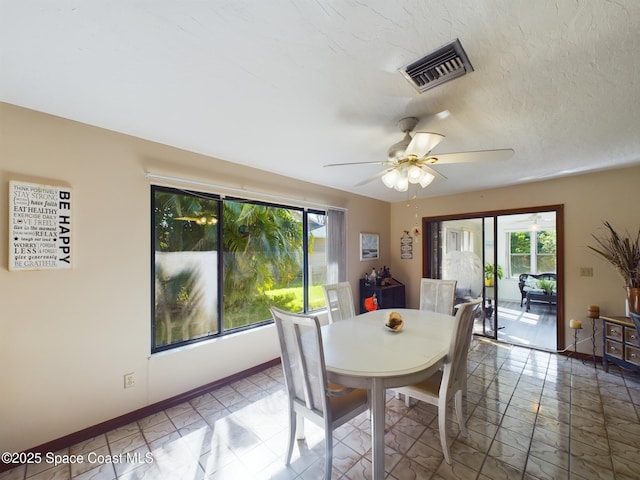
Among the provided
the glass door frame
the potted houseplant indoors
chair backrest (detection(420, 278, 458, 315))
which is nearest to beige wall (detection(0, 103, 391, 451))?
chair backrest (detection(420, 278, 458, 315))

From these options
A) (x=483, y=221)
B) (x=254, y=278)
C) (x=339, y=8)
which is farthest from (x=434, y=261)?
(x=339, y=8)

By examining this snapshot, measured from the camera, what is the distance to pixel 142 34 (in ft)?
3.75

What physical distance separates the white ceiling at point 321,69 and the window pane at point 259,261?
1.01 m

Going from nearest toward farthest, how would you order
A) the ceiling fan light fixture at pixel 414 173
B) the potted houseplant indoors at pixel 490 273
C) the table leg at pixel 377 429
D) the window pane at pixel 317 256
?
the table leg at pixel 377 429 → the ceiling fan light fixture at pixel 414 173 → the window pane at pixel 317 256 → the potted houseplant indoors at pixel 490 273

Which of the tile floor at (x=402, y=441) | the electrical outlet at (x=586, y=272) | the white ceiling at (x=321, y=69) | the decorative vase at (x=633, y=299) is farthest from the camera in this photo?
the electrical outlet at (x=586, y=272)

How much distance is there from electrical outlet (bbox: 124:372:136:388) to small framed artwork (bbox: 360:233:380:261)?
341cm

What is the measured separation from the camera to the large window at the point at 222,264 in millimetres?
2441

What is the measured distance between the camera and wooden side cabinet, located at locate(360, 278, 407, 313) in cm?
430

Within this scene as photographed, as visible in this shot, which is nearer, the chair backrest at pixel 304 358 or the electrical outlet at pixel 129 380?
the chair backrest at pixel 304 358

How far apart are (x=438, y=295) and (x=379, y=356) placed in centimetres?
167

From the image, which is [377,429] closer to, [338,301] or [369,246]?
[338,301]

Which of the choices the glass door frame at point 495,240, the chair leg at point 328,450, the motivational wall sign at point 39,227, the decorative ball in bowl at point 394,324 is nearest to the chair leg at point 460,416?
the decorative ball in bowl at point 394,324

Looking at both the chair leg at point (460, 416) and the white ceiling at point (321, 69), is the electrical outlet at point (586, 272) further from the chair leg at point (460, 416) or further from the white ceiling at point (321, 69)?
the chair leg at point (460, 416)

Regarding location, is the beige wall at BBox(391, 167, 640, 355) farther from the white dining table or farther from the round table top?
the white dining table
